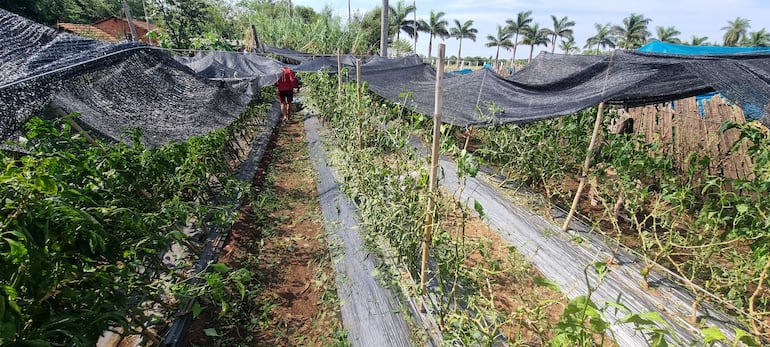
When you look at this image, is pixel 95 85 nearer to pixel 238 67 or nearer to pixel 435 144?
pixel 435 144

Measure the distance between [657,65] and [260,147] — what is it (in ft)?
18.2

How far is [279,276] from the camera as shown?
2865 mm

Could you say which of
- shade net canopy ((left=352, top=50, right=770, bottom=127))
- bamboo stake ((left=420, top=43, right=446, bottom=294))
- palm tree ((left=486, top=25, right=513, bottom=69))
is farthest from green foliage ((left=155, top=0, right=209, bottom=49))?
palm tree ((left=486, top=25, right=513, bottom=69))

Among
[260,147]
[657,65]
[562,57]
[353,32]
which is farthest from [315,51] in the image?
Answer: [657,65]

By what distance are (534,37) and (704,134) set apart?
128ft

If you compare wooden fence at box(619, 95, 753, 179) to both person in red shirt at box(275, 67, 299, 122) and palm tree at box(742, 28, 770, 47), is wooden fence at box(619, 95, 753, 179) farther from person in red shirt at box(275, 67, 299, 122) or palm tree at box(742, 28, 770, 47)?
palm tree at box(742, 28, 770, 47)

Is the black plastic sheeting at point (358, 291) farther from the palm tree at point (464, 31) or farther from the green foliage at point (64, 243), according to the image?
the palm tree at point (464, 31)

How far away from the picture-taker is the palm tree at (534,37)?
3691 cm

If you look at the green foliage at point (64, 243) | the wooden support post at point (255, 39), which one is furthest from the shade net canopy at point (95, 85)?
the wooden support post at point (255, 39)

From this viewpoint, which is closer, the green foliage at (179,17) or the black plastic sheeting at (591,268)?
the black plastic sheeting at (591,268)

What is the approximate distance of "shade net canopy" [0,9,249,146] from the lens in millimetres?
1751

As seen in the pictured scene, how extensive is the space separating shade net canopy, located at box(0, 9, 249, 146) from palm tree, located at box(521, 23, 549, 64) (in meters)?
40.3

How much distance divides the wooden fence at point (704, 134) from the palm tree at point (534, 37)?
3716cm

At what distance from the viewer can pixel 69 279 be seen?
1246 millimetres
